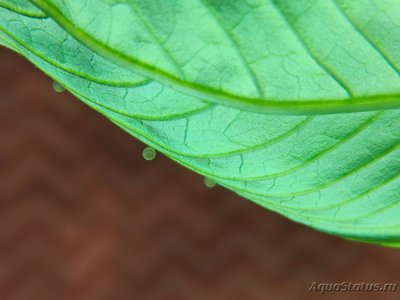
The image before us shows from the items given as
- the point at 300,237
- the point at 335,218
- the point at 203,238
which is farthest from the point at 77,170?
the point at 335,218

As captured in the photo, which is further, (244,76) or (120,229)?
(120,229)

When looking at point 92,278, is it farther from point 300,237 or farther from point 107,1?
point 107,1

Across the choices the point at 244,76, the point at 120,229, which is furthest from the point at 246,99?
the point at 120,229

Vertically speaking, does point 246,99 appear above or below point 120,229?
above

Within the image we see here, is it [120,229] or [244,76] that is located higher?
[244,76]

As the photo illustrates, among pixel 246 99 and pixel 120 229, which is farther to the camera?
pixel 120 229

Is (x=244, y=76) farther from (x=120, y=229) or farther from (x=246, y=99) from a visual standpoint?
(x=120, y=229)
